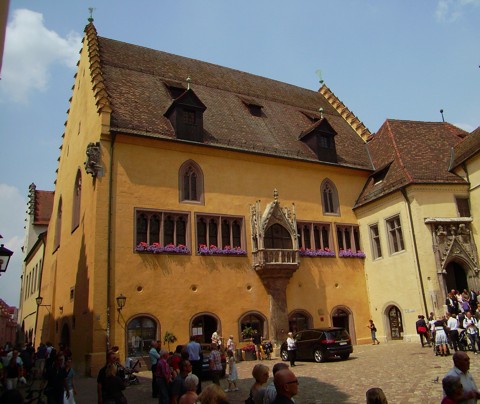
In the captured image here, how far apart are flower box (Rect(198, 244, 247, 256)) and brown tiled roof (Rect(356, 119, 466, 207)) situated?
353 inches

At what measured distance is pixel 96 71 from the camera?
79.6ft

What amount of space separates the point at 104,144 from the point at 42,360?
10692 millimetres

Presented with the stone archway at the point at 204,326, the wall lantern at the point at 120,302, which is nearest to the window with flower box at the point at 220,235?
the stone archway at the point at 204,326

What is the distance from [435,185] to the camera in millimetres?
24844

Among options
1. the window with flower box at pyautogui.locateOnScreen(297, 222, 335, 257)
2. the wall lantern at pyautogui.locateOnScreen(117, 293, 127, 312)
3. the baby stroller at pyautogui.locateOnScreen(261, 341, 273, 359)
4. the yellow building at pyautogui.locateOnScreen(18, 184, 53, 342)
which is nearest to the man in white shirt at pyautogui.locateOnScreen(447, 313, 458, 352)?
the baby stroller at pyautogui.locateOnScreen(261, 341, 273, 359)

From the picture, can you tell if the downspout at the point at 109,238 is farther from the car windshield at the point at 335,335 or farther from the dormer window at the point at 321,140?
the dormer window at the point at 321,140

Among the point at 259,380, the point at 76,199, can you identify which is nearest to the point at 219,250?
the point at 76,199

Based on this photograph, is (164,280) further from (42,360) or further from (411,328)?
(411,328)

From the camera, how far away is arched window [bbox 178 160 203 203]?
77.4 feet

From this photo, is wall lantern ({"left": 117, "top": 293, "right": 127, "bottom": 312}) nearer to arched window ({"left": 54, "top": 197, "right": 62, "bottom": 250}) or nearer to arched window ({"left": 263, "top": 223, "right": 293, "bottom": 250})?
arched window ({"left": 263, "top": 223, "right": 293, "bottom": 250})

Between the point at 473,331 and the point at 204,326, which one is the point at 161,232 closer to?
the point at 204,326

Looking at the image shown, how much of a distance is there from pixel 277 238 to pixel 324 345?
7187 millimetres

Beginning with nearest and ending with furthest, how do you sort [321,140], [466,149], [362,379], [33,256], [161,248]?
1. [362,379]
2. [161,248]
3. [466,149]
4. [321,140]
5. [33,256]

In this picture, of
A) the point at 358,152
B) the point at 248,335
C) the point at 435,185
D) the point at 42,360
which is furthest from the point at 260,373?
the point at 358,152
